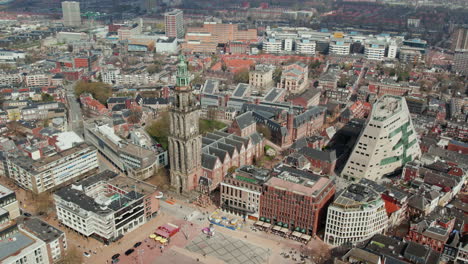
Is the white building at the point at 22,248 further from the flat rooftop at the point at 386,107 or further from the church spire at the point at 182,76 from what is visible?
the flat rooftop at the point at 386,107

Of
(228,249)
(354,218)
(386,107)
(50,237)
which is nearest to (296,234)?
(354,218)

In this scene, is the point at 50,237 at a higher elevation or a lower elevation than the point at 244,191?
lower

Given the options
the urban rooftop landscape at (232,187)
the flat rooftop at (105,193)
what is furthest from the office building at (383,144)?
the flat rooftop at (105,193)

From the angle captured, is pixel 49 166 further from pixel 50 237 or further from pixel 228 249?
pixel 228 249

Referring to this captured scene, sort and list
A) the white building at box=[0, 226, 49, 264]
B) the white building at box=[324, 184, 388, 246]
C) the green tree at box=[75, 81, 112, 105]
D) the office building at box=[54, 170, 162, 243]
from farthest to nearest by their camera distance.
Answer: the green tree at box=[75, 81, 112, 105] < the office building at box=[54, 170, 162, 243] < the white building at box=[324, 184, 388, 246] < the white building at box=[0, 226, 49, 264]

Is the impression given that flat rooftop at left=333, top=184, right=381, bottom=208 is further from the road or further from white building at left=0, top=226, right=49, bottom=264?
the road

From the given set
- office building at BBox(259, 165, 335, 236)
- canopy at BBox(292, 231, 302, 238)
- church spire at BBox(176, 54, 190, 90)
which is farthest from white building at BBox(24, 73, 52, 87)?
canopy at BBox(292, 231, 302, 238)

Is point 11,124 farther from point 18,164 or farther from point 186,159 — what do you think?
point 186,159
